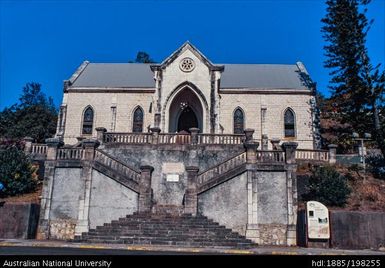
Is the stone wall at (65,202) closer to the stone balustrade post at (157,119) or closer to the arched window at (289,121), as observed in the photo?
the stone balustrade post at (157,119)

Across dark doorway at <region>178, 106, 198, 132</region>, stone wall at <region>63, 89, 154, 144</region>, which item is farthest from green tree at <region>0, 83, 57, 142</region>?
dark doorway at <region>178, 106, 198, 132</region>

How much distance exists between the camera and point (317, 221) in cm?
1500

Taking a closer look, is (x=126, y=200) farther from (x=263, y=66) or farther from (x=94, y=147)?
(x=263, y=66)

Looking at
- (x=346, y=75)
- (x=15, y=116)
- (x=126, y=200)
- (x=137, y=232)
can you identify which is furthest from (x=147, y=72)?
(x=137, y=232)

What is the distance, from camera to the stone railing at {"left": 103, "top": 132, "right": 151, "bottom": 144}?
2039 cm

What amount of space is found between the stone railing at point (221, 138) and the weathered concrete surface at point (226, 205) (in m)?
3.64

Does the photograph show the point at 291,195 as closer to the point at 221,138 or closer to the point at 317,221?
the point at 317,221

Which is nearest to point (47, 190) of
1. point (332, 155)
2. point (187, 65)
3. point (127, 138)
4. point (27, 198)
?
point (27, 198)

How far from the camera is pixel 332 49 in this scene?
1143 inches

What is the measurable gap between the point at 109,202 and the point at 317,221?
947 cm

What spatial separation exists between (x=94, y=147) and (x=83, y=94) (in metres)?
14.7

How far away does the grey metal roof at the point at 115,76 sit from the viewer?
106 ft

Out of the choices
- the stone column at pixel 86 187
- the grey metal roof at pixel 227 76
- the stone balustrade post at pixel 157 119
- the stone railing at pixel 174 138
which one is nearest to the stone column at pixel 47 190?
the stone column at pixel 86 187

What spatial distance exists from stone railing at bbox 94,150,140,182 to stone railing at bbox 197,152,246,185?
314cm
